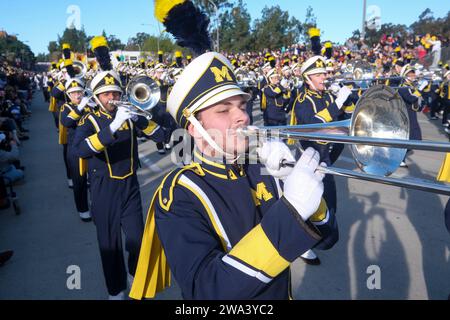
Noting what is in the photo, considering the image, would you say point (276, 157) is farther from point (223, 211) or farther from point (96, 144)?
point (96, 144)

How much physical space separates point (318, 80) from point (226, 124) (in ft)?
11.9

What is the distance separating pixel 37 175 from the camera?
7.72 metres

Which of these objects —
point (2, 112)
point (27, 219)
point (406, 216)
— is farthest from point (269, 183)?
point (2, 112)

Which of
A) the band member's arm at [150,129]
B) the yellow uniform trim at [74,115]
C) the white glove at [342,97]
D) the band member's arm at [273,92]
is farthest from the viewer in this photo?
the band member's arm at [273,92]

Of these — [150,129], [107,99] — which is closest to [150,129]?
[150,129]

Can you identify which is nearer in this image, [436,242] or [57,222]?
[436,242]

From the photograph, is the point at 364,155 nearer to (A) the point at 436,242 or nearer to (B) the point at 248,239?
(B) the point at 248,239

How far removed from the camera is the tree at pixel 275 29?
40.5m

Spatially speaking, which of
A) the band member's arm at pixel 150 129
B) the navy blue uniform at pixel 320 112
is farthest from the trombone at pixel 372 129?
the band member's arm at pixel 150 129

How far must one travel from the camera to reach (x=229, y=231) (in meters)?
1.51

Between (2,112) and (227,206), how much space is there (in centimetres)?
1086

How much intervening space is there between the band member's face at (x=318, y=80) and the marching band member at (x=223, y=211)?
11.0 feet

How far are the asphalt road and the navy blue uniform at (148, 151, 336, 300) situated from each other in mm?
1965

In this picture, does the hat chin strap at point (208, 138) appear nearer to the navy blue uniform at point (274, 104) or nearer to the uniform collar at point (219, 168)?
the uniform collar at point (219, 168)
